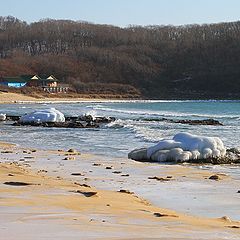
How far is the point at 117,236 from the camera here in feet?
21.4

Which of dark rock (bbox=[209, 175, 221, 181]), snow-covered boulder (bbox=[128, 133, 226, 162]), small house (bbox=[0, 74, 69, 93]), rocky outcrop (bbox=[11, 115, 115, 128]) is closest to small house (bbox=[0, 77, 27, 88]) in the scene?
small house (bbox=[0, 74, 69, 93])

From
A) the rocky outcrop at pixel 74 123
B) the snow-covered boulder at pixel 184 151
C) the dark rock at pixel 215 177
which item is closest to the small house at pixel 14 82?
the rocky outcrop at pixel 74 123

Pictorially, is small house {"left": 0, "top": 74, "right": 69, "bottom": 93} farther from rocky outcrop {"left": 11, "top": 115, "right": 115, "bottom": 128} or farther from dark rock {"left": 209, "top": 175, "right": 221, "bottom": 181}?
dark rock {"left": 209, "top": 175, "right": 221, "bottom": 181}

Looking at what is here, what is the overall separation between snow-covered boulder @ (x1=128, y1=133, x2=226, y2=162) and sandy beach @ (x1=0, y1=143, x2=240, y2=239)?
2.41 metres

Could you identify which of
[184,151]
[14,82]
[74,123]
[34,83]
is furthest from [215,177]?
[34,83]

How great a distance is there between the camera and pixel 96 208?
852cm

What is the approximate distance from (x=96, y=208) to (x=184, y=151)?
A: 30.0 ft

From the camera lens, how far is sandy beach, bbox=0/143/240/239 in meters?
6.75

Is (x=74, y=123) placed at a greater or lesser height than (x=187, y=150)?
lesser

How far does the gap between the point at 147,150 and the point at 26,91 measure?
110101 millimetres

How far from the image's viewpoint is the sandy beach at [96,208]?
6.75 meters

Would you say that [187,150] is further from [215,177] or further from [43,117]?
[43,117]

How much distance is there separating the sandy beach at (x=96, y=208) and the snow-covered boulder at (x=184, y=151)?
94.7 inches

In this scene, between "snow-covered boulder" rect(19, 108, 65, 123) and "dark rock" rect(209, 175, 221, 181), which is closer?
"dark rock" rect(209, 175, 221, 181)
